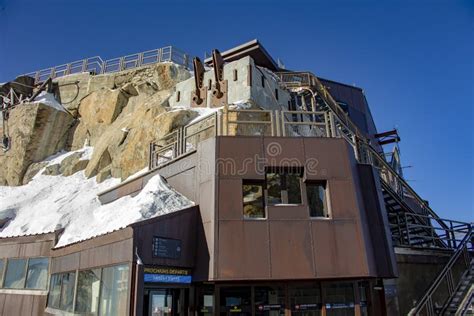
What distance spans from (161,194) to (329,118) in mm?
7000

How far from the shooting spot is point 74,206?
19609 millimetres

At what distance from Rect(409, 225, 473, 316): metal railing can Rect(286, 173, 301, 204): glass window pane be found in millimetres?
5859

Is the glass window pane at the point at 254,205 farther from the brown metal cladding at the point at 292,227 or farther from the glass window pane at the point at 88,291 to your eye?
the glass window pane at the point at 88,291

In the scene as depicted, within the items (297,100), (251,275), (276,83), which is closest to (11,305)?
(251,275)

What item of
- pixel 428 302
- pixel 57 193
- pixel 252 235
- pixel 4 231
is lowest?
pixel 428 302

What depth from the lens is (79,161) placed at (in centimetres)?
2753

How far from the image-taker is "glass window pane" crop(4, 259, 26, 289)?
16547mm

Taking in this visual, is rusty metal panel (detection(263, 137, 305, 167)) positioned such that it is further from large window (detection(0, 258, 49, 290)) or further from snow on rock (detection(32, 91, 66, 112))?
snow on rock (detection(32, 91, 66, 112))

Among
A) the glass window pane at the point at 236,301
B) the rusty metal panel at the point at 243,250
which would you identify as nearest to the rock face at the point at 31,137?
the rusty metal panel at the point at 243,250

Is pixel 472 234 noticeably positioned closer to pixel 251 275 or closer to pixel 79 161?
pixel 251 275

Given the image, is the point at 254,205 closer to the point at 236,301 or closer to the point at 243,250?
the point at 243,250

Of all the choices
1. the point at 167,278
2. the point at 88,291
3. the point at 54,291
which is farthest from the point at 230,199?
the point at 54,291

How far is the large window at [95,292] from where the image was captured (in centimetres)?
1033

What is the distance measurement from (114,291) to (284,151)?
707cm
